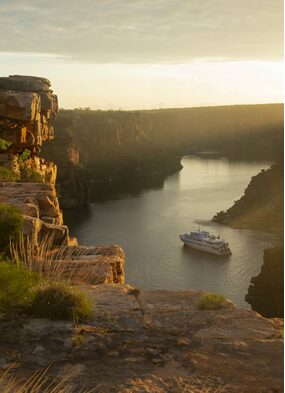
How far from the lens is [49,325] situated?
5.62 m

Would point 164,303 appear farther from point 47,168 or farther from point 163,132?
point 163,132

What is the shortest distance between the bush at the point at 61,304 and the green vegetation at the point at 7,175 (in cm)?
1094

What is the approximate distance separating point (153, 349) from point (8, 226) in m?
4.36

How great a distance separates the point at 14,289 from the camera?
6105 millimetres

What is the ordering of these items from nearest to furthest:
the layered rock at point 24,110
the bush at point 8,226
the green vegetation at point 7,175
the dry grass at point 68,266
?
the dry grass at point 68,266, the bush at point 8,226, the green vegetation at point 7,175, the layered rock at point 24,110

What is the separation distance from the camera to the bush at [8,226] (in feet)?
29.0

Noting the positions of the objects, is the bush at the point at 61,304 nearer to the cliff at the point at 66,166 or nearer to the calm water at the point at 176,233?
the calm water at the point at 176,233

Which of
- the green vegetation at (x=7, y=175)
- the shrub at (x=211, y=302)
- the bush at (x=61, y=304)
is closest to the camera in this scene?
the bush at (x=61, y=304)

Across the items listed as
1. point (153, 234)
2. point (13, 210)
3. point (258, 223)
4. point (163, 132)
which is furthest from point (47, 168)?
point (163, 132)

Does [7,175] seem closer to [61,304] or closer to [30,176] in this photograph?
[30,176]

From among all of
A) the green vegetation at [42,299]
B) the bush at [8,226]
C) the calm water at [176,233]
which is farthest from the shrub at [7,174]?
the calm water at [176,233]

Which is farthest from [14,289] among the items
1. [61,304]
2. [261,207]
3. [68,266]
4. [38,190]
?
[261,207]

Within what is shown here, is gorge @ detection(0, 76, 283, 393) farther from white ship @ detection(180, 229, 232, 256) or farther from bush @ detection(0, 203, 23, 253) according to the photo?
white ship @ detection(180, 229, 232, 256)

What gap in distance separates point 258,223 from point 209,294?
268ft
